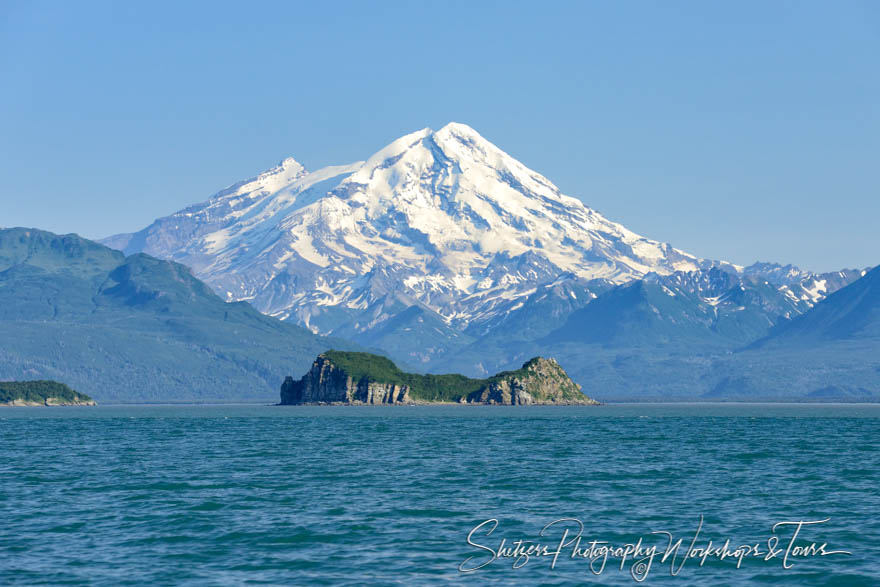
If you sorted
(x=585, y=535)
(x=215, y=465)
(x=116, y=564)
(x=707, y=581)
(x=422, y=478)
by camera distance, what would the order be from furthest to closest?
1. (x=215, y=465)
2. (x=422, y=478)
3. (x=585, y=535)
4. (x=116, y=564)
5. (x=707, y=581)

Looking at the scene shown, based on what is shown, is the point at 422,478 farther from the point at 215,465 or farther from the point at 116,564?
Answer: the point at 116,564

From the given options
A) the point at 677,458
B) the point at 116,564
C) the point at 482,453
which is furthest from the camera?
the point at 482,453

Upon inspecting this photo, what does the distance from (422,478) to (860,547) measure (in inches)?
1879

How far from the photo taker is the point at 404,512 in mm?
86688

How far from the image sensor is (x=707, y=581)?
63156 mm

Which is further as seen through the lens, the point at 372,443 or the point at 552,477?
the point at 372,443

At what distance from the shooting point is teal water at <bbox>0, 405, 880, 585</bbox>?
65.9 m

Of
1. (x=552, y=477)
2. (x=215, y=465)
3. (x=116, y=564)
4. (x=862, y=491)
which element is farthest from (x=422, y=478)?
(x=116, y=564)

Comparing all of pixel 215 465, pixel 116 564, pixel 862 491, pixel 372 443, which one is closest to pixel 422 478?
pixel 215 465

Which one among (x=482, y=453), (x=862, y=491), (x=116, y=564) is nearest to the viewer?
(x=116, y=564)

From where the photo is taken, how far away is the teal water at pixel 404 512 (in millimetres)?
65875

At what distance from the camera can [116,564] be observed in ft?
223

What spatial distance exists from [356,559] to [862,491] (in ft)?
157

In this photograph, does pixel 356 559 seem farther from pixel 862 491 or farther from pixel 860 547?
pixel 862 491
